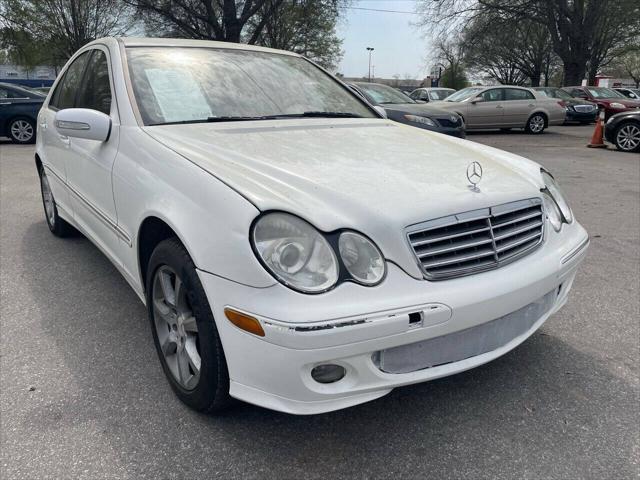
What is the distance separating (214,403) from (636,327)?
96.6 inches

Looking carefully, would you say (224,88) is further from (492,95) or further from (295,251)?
(492,95)

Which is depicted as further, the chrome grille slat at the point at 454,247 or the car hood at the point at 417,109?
the car hood at the point at 417,109

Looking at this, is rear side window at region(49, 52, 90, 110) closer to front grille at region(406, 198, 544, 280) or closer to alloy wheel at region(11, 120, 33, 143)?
front grille at region(406, 198, 544, 280)

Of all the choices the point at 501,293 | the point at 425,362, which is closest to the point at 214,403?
the point at 425,362

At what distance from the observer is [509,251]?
6.98 feet

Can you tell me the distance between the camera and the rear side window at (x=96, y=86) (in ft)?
10.0

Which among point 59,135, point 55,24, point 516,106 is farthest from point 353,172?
point 55,24

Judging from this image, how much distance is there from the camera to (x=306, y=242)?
5.91 ft

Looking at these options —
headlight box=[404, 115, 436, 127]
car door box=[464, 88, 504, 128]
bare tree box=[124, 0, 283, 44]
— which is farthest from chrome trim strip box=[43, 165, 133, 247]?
bare tree box=[124, 0, 283, 44]

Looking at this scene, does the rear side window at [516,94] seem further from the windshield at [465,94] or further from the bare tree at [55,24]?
the bare tree at [55,24]

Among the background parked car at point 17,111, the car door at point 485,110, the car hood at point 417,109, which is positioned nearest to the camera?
the car hood at point 417,109

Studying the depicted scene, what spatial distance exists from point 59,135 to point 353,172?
2.52m

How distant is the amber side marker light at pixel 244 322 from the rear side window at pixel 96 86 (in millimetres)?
1690

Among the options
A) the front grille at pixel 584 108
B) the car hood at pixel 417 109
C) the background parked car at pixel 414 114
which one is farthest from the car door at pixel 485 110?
the front grille at pixel 584 108
